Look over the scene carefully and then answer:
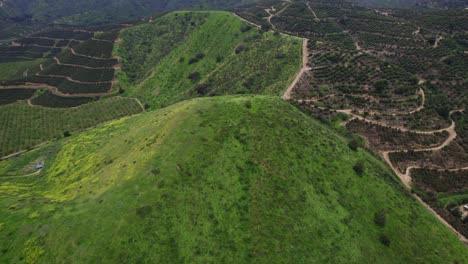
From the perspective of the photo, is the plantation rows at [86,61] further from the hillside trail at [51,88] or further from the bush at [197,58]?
the bush at [197,58]

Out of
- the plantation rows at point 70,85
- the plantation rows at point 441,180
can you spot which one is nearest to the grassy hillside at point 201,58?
the plantation rows at point 70,85

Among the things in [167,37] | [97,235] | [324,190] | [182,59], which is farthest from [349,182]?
[167,37]

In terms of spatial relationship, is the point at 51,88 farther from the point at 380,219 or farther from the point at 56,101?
the point at 380,219

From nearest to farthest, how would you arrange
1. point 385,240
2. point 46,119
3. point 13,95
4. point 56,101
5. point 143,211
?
point 143,211
point 385,240
point 46,119
point 56,101
point 13,95

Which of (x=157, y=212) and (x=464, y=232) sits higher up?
(x=157, y=212)

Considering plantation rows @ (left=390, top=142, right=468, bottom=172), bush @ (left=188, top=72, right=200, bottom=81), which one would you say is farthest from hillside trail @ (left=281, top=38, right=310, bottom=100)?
bush @ (left=188, top=72, right=200, bottom=81)

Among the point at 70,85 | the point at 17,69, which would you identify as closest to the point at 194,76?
the point at 70,85

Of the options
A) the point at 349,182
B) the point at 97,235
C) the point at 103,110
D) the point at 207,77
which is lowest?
the point at 103,110

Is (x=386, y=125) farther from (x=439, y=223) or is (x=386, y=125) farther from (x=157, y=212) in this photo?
(x=157, y=212)
